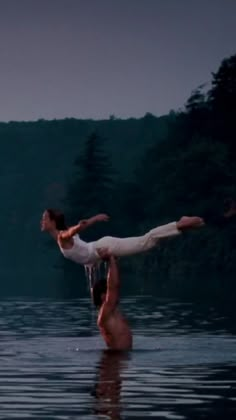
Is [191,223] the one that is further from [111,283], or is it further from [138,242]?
[111,283]

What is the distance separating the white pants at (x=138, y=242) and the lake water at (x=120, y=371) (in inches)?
57.4

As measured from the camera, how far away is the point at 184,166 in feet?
299

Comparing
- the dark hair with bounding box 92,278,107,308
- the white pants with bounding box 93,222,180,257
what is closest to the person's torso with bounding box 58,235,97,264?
the white pants with bounding box 93,222,180,257

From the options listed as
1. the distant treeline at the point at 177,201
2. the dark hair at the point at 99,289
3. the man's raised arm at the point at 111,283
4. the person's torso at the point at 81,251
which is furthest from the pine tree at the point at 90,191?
the person's torso at the point at 81,251

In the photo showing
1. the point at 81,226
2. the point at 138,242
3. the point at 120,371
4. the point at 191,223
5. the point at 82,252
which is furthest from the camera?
the point at 82,252

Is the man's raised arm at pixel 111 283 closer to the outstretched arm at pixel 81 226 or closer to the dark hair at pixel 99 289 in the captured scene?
the dark hair at pixel 99 289

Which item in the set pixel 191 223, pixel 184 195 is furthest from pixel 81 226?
pixel 184 195

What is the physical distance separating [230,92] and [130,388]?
278ft

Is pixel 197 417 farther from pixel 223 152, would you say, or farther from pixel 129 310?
pixel 223 152

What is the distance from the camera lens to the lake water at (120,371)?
58.3 feet

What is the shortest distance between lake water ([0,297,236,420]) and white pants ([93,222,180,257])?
4.78ft

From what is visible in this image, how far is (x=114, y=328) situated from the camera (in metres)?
25.2

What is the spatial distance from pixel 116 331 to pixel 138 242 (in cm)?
261

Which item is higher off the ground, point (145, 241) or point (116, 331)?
point (145, 241)
